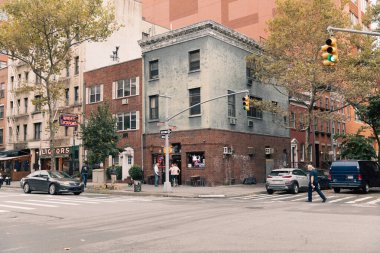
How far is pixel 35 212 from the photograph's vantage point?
16078 millimetres

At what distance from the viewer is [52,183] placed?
2561 centimetres

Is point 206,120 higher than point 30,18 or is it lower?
lower

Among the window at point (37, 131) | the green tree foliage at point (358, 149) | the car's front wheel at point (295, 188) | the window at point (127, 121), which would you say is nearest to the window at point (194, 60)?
the window at point (127, 121)

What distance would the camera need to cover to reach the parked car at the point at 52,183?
2538 cm

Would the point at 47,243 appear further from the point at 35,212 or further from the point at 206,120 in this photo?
the point at 206,120

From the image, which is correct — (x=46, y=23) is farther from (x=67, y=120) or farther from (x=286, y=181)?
(x=286, y=181)

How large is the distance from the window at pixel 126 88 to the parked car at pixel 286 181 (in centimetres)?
1753

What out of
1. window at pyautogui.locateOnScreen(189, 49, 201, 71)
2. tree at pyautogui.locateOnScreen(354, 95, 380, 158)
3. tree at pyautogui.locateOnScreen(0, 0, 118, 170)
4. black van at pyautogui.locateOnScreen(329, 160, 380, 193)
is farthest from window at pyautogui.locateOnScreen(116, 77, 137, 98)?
black van at pyautogui.locateOnScreen(329, 160, 380, 193)

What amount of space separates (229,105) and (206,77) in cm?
366

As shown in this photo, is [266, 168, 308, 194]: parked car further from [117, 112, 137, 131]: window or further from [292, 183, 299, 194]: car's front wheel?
[117, 112, 137, 131]: window

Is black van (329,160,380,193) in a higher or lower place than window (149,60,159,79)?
lower

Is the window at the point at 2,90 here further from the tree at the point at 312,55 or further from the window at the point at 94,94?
the tree at the point at 312,55

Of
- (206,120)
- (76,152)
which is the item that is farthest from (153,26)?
(206,120)

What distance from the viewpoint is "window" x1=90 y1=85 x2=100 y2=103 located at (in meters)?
41.8
